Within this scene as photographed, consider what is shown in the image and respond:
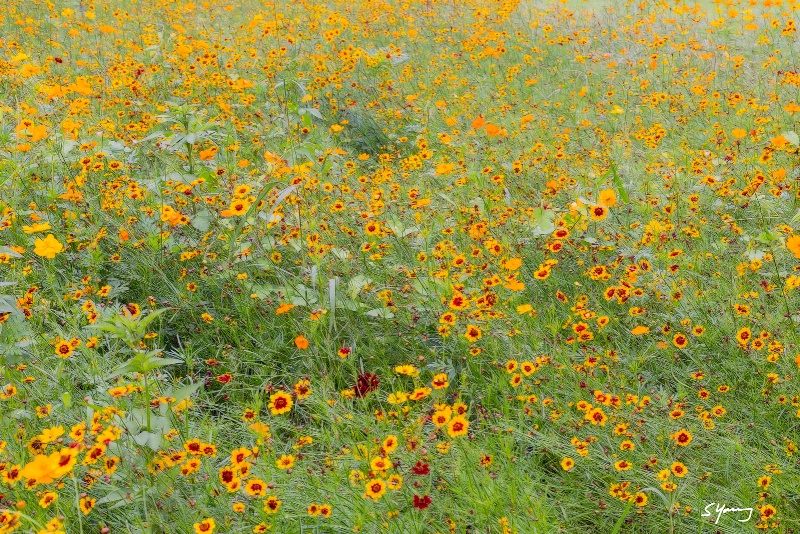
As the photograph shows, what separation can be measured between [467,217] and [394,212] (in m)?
0.39

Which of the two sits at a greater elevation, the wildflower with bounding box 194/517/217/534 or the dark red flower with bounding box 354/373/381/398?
the wildflower with bounding box 194/517/217/534

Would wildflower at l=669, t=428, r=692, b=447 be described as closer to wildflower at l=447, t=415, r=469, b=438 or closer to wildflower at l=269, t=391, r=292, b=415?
wildflower at l=447, t=415, r=469, b=438

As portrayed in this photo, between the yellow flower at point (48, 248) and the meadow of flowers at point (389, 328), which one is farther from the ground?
the yellow flower at point (48, 248)

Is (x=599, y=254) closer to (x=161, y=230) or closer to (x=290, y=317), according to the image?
(x=290, y=317)

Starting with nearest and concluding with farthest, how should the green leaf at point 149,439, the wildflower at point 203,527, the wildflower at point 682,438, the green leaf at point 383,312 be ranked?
the wildflower at point 203,527, the green leaf at point 149,439, the wildflower at point 682,438, the green leaf at point 383,312

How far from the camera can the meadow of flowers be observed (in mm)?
1625

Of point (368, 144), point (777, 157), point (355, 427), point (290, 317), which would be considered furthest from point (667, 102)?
point (355, 427)

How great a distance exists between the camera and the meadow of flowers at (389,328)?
162cm

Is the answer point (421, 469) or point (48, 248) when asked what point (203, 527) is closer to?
point (421, 469)

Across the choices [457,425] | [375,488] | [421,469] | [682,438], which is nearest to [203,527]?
[375,488]

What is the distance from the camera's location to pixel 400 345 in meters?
2.36

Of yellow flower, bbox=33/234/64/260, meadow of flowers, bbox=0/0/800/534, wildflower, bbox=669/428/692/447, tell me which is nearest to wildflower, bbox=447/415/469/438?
meadow of flowers, bbox=0/0/800/534

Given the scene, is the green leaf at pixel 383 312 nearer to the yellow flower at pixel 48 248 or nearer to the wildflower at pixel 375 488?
the wildflower at pixel 375 488

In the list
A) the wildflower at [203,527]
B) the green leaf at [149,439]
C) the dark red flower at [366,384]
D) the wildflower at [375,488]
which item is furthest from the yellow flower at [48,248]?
the wildflower at [375,488]
